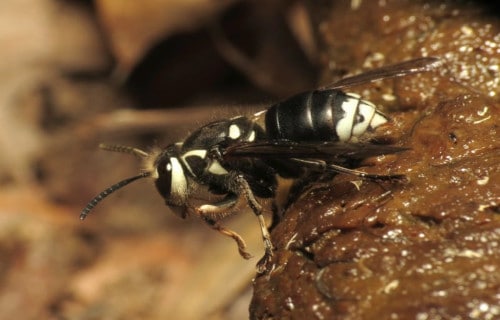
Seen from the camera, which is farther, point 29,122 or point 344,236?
point 29,122

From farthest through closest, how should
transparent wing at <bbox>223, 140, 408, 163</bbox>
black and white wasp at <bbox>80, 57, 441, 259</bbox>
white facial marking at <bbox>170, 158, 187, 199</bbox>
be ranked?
1. white facial marking at <bbox>170, 158, 187, 199</bbox>
2. black and white wasp at <bbox>80, 57, 441, 259</bbox>
3. transparent wing at <bbox>223, 140, 408, 163</bbox>

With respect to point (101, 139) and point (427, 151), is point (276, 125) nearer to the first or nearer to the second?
point (427, 151)

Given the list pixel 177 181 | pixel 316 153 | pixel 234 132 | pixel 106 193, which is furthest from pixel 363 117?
pixel 106 193

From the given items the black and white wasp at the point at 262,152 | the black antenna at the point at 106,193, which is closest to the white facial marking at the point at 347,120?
the black and white wasp at the point at 262,152

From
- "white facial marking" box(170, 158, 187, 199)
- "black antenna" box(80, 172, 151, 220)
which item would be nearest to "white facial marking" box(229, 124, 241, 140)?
"white facial marking" box(170, 158, 187, 199)

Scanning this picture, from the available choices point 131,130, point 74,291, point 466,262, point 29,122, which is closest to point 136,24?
point 131,130

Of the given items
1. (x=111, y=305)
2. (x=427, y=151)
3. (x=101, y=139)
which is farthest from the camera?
(x=101, y=139)

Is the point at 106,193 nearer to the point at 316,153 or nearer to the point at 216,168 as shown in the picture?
the point at 216,168

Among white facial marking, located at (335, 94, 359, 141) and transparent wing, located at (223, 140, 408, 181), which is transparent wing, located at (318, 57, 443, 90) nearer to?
white facial marking, located at (335, 94, 359, 141)
